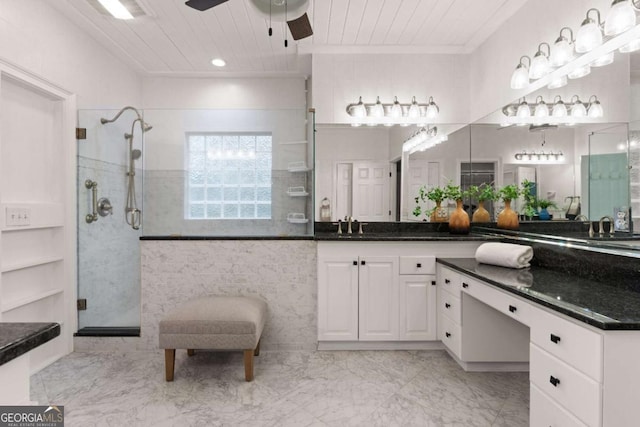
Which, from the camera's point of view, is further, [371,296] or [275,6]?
[371,296]

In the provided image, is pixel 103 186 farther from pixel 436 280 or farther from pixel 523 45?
pixel 523 45

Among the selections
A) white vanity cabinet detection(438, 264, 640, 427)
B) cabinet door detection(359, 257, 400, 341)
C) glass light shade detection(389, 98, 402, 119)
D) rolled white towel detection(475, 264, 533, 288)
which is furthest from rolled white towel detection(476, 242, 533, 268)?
glass light shade detection(389, 98, 402, 119)

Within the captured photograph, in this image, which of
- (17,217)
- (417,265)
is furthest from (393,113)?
(17,217)

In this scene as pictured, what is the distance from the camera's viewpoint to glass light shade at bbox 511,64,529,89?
245cm

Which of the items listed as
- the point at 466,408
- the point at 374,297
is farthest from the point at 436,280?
the point at 466,408

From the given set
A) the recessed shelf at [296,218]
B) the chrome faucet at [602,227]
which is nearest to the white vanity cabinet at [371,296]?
the recessed shelf at [296,218]

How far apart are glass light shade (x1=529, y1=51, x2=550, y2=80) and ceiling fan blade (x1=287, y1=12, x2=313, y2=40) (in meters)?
1.54

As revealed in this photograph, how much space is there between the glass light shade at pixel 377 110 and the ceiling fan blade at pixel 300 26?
117cm

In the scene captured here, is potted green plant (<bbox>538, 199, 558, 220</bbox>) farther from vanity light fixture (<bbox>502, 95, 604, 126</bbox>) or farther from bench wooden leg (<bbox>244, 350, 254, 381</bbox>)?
bench wooden leg (<bbox>244, 350, 254, 381</bbox>)

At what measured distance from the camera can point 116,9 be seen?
2.52m

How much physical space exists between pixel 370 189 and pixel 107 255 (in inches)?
97.1

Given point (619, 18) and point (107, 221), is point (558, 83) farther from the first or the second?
point (107, 221)

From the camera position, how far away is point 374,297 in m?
2.73

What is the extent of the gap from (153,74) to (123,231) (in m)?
1.88
